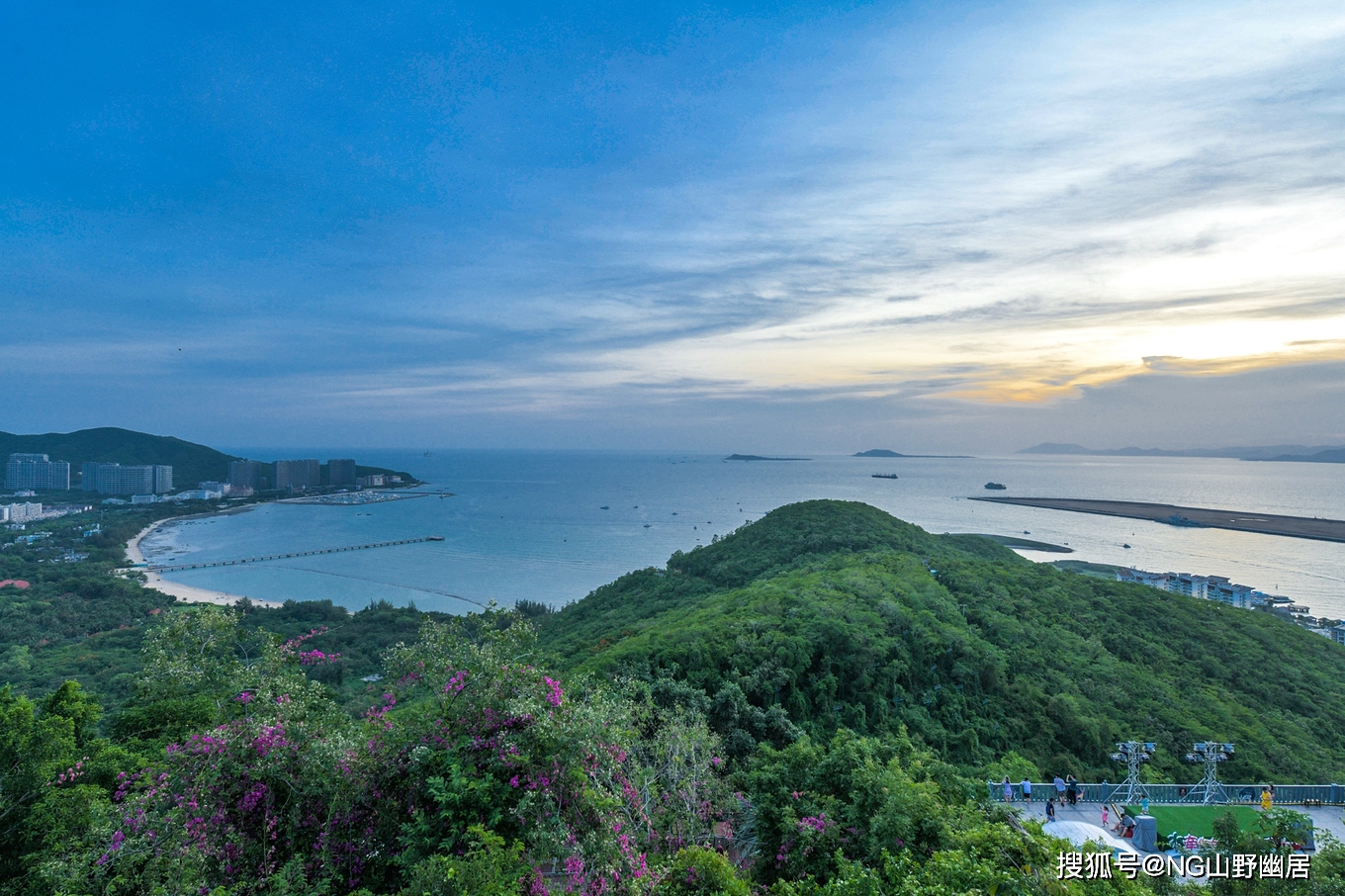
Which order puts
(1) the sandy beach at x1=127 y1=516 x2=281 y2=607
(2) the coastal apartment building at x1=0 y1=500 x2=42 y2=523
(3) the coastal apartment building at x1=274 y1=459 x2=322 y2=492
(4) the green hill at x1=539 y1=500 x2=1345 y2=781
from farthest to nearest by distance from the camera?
(3) the coastal apartment building at x1=274 y1=459 x2=322 y2=492, (2) the coastal apartment building at x1=0 y1=500 x2=42 y2=523, (1) the sandy beach at x1=127 y1=516 x2=281 y2=607, (4) the green hill at x1=539 y1=500 x2=1345 y2=781

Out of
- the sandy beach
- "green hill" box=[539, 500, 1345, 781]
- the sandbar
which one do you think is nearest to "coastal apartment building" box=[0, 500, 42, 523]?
the sandy beach

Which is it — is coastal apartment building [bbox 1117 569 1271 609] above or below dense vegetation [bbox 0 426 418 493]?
below

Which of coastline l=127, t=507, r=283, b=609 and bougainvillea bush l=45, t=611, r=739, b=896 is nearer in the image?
bougainvillea bush l=45, t=611, r=739, b=896

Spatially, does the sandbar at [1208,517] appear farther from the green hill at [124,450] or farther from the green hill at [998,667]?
the green hill at [124,450]

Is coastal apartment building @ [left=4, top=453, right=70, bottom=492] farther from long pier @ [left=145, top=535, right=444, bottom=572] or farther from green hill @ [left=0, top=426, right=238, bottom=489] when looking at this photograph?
long pier @ [left=145, top=535, right=444, bottom=572]

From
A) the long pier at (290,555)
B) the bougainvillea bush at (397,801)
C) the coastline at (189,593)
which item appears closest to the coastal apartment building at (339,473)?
the long pier at (290,555)

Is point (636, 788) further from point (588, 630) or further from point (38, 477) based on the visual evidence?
point (38, 477)

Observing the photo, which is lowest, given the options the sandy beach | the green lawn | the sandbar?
the sandy beach
